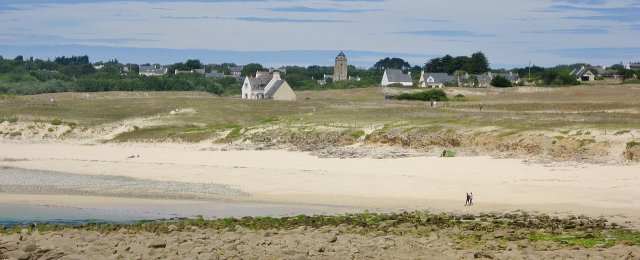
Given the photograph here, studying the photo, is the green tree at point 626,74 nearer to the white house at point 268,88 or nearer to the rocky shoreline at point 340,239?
the white house at point 268,88

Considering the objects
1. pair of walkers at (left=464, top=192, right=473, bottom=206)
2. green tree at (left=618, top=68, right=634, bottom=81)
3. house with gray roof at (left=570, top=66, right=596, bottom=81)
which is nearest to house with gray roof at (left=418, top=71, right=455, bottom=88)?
house with gray roof at (left=570, top=66, right=596, bottom=81)

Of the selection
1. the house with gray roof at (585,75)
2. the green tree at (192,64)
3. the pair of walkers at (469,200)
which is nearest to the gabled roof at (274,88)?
the house with gray roof at (585,75)

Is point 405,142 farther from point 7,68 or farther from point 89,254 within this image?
point 7,68

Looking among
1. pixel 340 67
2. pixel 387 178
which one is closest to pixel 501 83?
pixel 340 67

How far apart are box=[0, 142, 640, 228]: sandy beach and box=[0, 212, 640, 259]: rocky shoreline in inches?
91.7

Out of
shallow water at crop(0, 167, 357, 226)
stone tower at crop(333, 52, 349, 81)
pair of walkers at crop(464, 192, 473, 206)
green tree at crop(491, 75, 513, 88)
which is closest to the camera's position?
shallow water at crop(0, 167, 357, 226)

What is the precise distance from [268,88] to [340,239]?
77227 mm

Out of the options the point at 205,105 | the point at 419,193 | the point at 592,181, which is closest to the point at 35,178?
the point at 419,193

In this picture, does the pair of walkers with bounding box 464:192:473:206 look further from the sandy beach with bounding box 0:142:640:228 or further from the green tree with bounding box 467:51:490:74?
the green tree with bounding box 467:51:490:74

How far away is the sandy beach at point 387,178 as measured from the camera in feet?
92.3

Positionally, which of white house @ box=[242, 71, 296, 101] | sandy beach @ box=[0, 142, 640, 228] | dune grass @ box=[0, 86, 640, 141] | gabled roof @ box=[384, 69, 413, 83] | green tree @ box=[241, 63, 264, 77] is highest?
green tree @ box=[241, 63, 264, 77]

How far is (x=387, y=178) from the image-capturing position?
1383 inches

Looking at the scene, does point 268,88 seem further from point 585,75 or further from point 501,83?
point 585,75

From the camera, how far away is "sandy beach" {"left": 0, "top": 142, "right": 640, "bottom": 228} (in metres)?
28.1
